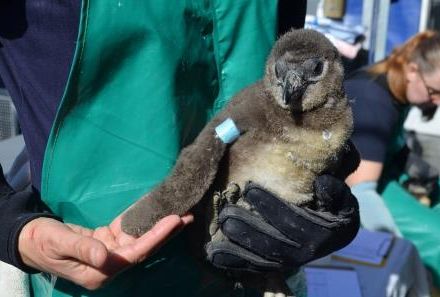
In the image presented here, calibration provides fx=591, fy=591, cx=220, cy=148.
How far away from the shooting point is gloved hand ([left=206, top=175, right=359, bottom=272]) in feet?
3.55

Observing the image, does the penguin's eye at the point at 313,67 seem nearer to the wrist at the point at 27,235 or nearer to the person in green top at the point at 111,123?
the person in green top at the point at 111,123

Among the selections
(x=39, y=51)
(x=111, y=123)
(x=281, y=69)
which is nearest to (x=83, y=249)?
(x=111, y=123)

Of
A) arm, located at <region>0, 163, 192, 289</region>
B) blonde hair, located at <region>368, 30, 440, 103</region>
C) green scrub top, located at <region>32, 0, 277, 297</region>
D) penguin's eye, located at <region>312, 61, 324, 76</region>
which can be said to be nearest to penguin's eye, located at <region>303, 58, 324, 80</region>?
penguin's eye, located at <region>312, 61, 324, 76</region>

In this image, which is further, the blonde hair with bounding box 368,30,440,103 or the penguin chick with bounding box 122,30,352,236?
the blonde hair with bounding box 368,30,440,103

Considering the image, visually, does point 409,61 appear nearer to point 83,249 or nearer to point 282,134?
point 282,134

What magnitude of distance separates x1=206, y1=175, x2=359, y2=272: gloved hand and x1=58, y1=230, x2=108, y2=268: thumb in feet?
0.91

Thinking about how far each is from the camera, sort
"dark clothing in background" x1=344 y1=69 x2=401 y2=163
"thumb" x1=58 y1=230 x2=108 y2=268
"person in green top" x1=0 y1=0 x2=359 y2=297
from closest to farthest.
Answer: "thumb" x1=58 y1=230 x2=108 y2=268 → "person in green top" x1=0 y1=0 x2=359 y2=297 → "dark clothing in background" x1=344 y1=69 x2=401 y2=163

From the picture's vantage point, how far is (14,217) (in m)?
1.04

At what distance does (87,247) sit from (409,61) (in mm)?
2478

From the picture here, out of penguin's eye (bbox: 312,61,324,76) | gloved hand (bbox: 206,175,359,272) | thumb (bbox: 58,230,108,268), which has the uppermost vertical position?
penguin's eye (bbox: 312,61,324,76)

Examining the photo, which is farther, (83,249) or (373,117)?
(373,117)

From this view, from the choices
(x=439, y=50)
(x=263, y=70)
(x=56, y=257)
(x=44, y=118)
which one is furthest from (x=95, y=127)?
(x=439, y=50)

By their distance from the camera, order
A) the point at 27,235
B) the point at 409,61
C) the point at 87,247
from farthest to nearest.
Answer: the point at 409,61 → the point at 27,235 → the point at 87,247

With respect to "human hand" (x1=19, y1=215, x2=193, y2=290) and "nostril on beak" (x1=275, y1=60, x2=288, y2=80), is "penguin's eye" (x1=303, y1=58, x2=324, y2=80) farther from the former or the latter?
"human hand" (x1=19, y1=215, x2=193, y2=290)
